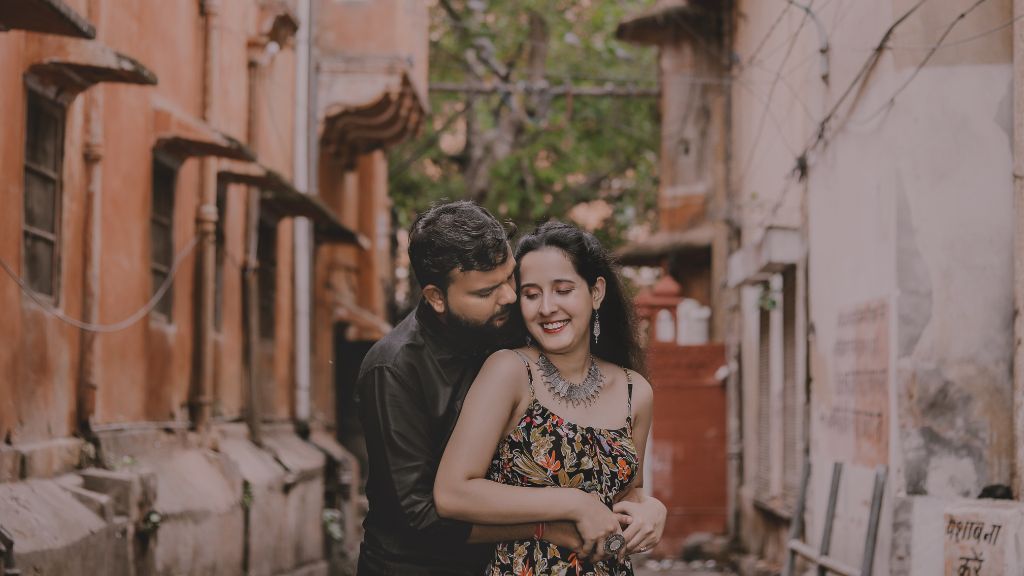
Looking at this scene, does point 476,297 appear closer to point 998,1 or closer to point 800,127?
point 998,1

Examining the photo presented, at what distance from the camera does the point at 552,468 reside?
13.7 feet

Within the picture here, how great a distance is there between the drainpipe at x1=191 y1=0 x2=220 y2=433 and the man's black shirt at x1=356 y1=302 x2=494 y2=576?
8355 millimetres

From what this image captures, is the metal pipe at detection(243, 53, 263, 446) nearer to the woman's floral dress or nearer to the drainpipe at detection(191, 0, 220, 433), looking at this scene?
the drainpipe at detection(191, 0, 220, 433)

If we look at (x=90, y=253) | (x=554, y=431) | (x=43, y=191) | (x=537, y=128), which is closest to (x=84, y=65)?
(x=43, y=191)

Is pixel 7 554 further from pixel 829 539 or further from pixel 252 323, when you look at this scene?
pixel 252 323

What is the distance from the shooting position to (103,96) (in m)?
9.92

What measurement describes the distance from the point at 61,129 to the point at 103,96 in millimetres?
764

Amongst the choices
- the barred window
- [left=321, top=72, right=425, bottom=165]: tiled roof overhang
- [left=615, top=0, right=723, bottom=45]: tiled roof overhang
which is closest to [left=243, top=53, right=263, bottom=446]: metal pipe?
[left=321, top=72, right=425, bottom=165]: tiled roof overhang

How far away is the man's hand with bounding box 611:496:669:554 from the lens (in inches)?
166

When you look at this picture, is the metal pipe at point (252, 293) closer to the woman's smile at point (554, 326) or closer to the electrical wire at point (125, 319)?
the electrical wire at point (125, 319)

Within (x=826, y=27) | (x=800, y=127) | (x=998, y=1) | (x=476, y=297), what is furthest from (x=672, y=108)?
(x=476, y=297)

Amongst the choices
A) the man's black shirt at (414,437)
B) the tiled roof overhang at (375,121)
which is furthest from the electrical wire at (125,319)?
the tiled roof overhang at (375,121)

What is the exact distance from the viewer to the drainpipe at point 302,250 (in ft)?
55.2

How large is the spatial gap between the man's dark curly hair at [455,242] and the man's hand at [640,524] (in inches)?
30.7
